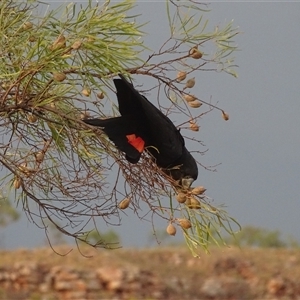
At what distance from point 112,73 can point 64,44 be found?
0.38 ft

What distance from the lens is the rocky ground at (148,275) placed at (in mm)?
5453

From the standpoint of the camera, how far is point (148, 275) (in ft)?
19.4

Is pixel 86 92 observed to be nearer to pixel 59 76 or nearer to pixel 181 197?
pixel 59 76

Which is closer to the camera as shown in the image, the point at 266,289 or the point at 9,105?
the point at 9,105

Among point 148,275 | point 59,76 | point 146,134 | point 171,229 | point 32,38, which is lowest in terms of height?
point 171,229

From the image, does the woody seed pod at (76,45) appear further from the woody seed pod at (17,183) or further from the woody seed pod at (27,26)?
the woody seed pod at (17,183)

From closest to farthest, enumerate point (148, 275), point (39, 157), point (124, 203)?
point (124, 203), point (39, 157), point (148, 275)

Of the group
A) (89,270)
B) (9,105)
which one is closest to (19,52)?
(9,105)

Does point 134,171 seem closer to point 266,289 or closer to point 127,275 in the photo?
point 127,275

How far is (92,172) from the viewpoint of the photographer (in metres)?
1.48

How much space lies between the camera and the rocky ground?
5.45m

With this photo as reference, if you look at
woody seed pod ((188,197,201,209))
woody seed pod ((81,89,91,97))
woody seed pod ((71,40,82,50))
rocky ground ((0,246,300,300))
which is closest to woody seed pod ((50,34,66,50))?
woody seed pod ((71,40,82,50))

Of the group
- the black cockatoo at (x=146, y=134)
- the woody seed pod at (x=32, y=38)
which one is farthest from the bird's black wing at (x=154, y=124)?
the woody seed pod at (x=32, y=38)

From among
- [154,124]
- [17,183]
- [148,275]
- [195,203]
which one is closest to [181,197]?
[195,203]
